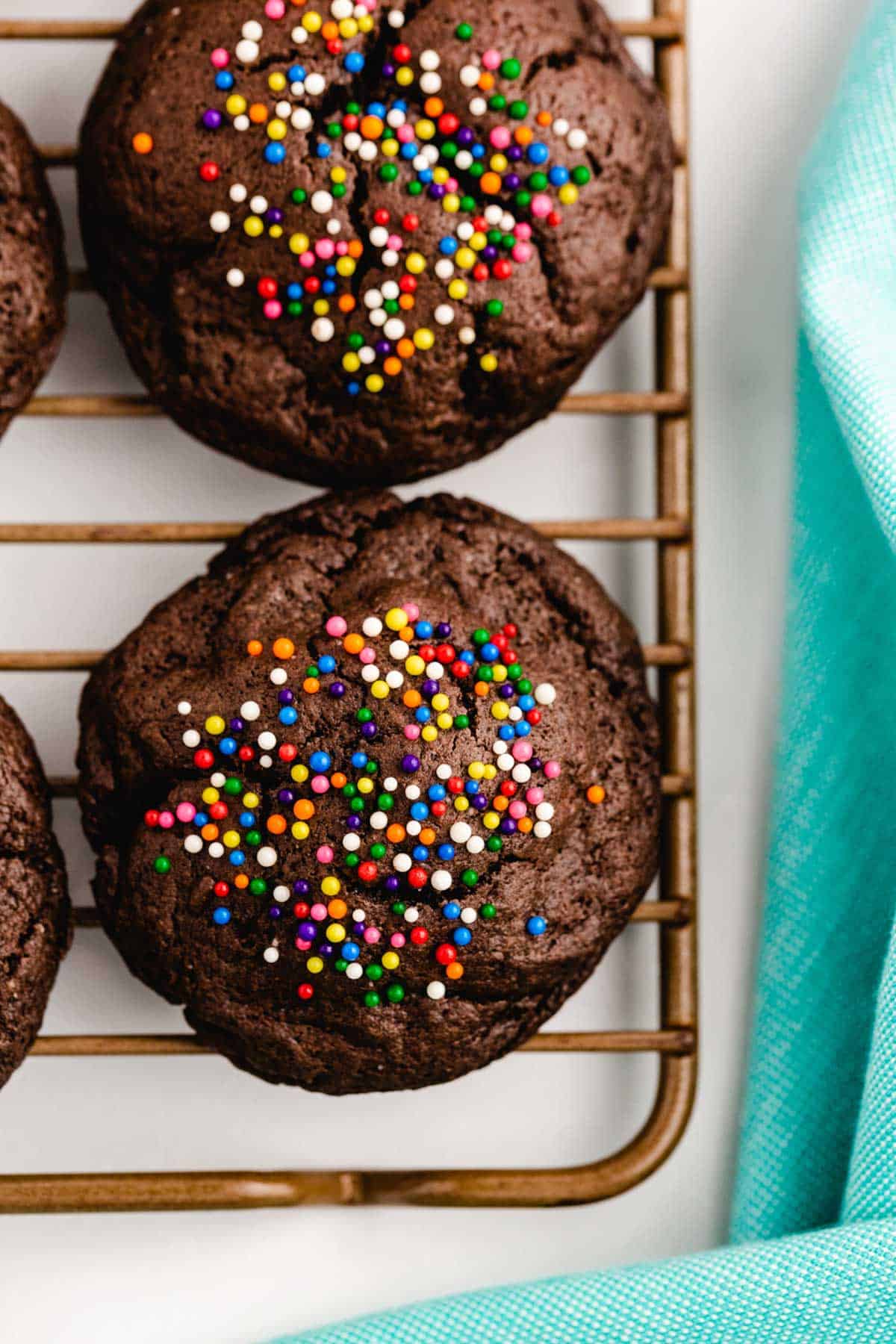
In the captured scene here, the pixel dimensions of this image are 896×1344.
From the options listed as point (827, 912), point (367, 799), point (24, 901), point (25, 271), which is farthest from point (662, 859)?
point (25, 271)

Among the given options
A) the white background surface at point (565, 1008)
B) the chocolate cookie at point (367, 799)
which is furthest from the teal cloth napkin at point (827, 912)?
the chocolate cookie at point (367, 799)

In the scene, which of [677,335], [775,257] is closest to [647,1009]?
[677,335]

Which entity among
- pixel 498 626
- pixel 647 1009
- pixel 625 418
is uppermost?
pixel 625 418

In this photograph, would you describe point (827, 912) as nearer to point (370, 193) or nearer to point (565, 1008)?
point (565, 1008)

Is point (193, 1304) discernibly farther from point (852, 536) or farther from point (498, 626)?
point (852, 536)

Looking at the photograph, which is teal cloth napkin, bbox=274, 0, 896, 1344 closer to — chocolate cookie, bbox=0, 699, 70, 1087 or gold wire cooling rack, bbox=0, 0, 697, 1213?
gold wire cooling rack, bbox=0, 0, 697, 1213

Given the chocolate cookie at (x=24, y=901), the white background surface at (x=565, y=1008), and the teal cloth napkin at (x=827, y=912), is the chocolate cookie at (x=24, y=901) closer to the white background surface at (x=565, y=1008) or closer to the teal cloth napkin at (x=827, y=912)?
the white background surface at (x=565, y=1008)
